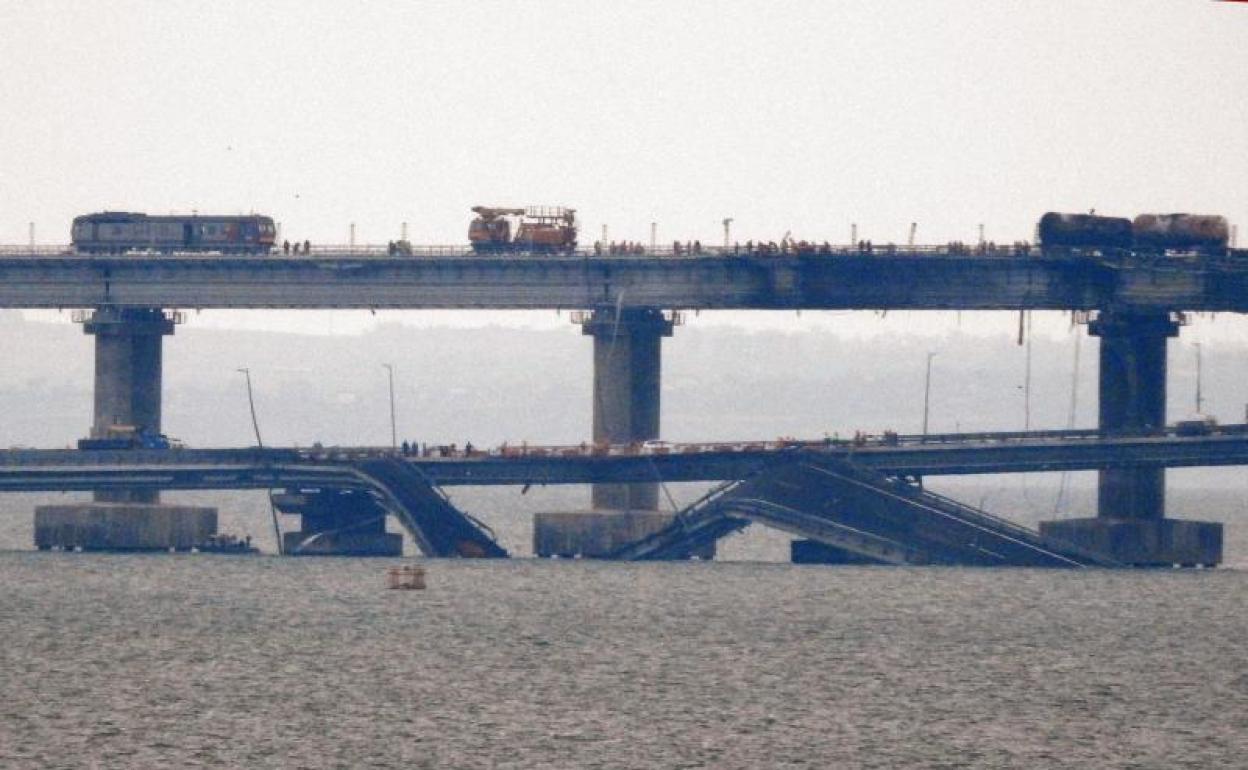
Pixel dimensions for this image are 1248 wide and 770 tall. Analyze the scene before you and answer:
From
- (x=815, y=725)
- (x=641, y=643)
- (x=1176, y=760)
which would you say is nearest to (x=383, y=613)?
(x=641, y=643)

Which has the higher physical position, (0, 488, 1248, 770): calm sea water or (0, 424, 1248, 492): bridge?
(0, 424, 1248, 492): bridge

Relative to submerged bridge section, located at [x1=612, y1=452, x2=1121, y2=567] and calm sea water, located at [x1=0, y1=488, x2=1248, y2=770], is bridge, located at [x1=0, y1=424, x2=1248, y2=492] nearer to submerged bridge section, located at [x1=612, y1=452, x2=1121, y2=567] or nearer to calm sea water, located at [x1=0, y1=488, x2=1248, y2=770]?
submerged bridge section, located at [x1=612, y1=452, x2=1121, y2=567]

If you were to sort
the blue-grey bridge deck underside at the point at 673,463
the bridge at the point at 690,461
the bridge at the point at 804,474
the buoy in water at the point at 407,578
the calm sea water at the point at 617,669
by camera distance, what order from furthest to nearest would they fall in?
the bridge at the point at 690,461, the blue-grey bridge deck underside at the point at 673,463, the bridge at the point at 804,474, the buoy in water at the point at 407,578, the calm sea water at the point at 617,669

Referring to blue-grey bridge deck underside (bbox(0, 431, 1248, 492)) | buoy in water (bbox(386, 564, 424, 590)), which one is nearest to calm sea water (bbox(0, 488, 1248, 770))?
buoy in water (bbox(386, 564, 424, 590))

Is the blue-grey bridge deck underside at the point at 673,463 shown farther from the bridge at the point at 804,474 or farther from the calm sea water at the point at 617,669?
the calm sea water at the point at 617,669

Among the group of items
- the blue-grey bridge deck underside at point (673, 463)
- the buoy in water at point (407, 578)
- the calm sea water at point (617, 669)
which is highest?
the blue-grey bridge deck underside at point (673, 463)

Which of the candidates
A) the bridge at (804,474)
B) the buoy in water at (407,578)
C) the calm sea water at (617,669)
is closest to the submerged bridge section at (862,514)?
the bridge at (804,474)
